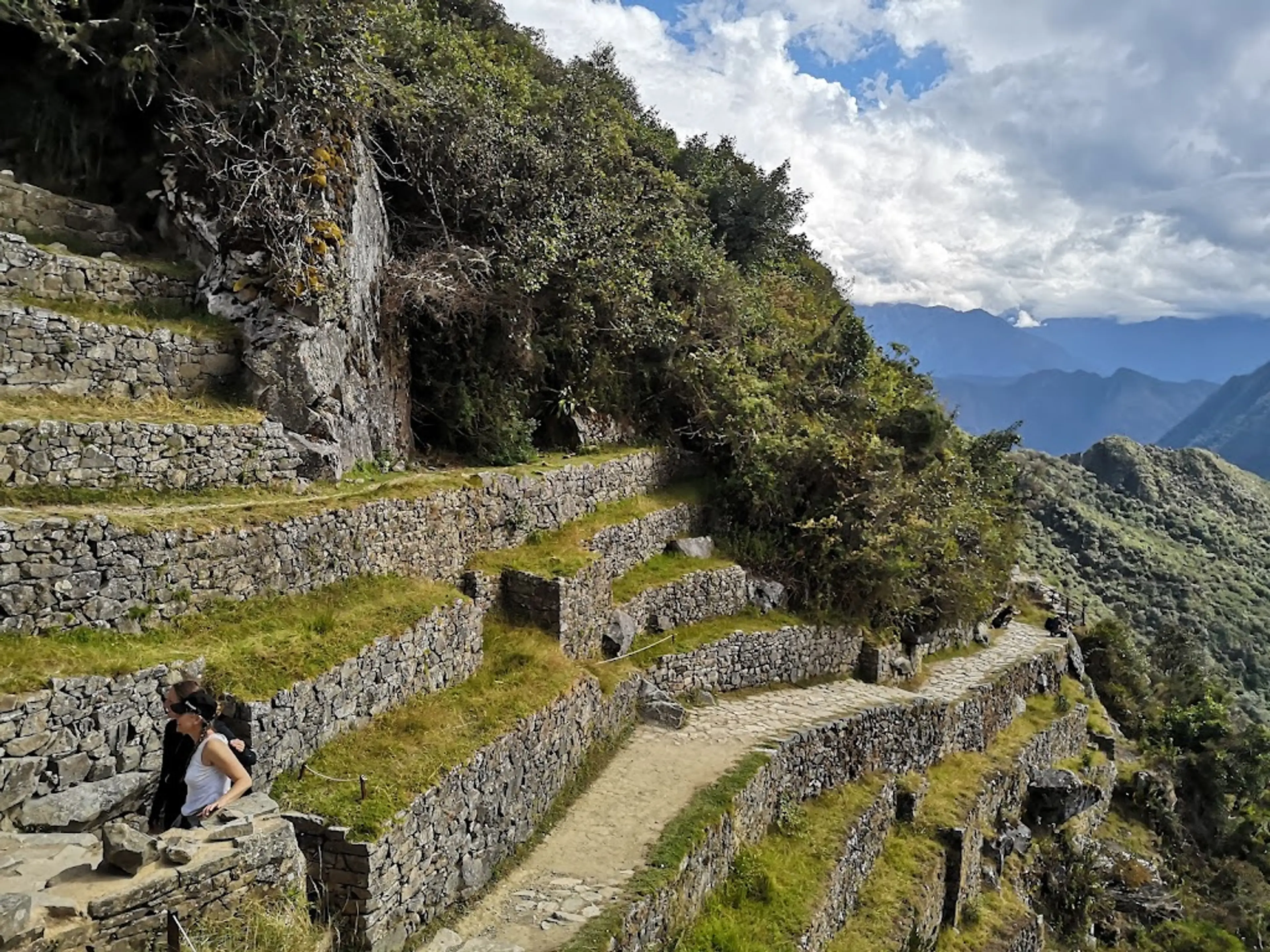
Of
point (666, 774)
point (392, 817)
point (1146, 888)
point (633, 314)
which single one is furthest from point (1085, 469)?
point (392, 817)

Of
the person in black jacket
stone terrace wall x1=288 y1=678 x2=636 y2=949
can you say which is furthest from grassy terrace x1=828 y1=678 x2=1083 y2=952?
the person in black jacket

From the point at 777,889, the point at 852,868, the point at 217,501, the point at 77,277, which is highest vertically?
the point at 77,277

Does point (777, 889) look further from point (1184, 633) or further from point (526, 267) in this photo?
point (1184, 633)

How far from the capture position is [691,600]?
16.8m

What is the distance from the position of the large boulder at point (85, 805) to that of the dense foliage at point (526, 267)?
747cm

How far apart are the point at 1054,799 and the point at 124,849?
21180mm

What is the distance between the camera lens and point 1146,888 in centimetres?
1950

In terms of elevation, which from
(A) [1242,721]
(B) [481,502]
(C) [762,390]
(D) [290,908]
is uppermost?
(C) [762,390]

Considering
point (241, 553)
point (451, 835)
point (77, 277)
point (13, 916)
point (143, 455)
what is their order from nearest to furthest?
point (13, 916) → point (451, 835) → point (241, 553) → point (143, 455) → point (77, 277)

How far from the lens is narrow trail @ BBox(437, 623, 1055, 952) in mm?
8492

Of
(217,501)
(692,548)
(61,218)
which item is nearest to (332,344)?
(217,501)

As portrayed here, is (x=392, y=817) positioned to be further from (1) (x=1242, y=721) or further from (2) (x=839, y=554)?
(1) (x=1242, y=721)

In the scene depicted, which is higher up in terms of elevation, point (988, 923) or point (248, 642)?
point (248, 642)

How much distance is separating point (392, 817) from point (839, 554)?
13.3 metres
